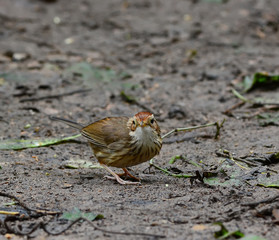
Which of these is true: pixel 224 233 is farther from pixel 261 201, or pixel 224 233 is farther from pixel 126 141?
pixel 126 141

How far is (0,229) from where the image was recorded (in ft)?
12.2

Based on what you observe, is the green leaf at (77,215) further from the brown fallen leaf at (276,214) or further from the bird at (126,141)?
the brown fallen leaf at (276,214)

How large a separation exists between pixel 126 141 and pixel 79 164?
68 cm

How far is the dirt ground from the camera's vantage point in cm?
388

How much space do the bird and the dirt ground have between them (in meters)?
0.24

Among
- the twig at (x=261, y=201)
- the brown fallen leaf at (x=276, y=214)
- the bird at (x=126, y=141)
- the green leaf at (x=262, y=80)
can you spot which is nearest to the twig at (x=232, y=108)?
the green leaf at (x=262, y=80)

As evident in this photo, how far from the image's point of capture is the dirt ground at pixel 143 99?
388cm

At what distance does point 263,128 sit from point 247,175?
1693 millimetres

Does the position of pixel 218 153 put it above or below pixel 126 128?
below

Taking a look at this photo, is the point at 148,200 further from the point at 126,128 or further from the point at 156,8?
the point at 156,8

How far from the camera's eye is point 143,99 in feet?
24.2

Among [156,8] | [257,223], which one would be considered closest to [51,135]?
[257,223]

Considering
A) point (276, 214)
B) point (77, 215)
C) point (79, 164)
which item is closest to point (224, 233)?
point (276, 214)

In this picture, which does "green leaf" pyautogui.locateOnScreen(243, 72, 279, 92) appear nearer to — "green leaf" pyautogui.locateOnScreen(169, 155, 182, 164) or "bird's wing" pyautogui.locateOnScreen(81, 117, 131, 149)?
"green leaf" pyautogui.locateOnScreen(169, 155, 182, 164)
